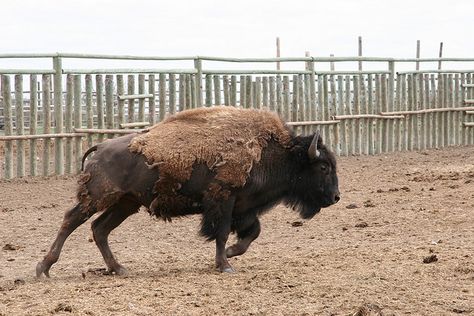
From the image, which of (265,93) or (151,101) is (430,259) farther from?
(265,93)

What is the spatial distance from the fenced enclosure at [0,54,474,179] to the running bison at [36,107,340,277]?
7.05m

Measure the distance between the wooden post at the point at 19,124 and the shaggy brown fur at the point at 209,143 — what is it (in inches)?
281

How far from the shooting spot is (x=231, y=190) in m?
9.31

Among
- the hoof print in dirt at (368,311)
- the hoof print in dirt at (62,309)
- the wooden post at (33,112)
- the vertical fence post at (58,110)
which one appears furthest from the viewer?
the vertical fence post at (58,110)

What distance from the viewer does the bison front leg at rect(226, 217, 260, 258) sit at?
A: 31.4 ft

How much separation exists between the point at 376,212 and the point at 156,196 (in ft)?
14.2

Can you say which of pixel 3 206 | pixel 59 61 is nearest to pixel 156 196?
pixel 3 206

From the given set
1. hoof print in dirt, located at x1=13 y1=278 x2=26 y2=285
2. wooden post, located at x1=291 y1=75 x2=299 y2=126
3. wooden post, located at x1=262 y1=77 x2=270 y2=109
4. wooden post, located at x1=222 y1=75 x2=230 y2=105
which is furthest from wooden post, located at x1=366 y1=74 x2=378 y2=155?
hoof print in dirt, located at x1=13 y1=278 x2=26 y2=285

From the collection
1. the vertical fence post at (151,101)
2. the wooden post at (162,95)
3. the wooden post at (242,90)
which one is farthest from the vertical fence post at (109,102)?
the wooden post at (242,90)

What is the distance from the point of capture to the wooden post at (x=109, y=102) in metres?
17.1

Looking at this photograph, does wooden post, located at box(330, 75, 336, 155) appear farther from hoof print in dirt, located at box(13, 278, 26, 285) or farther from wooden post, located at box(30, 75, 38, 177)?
hoof print in dirt, located at box(13, 278, 26, 285)

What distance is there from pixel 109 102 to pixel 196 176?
817 cm

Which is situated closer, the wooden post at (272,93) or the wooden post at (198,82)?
the wooden post at (198,82)

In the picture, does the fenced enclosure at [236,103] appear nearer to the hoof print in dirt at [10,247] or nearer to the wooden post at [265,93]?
the wooden post at [265,93]
